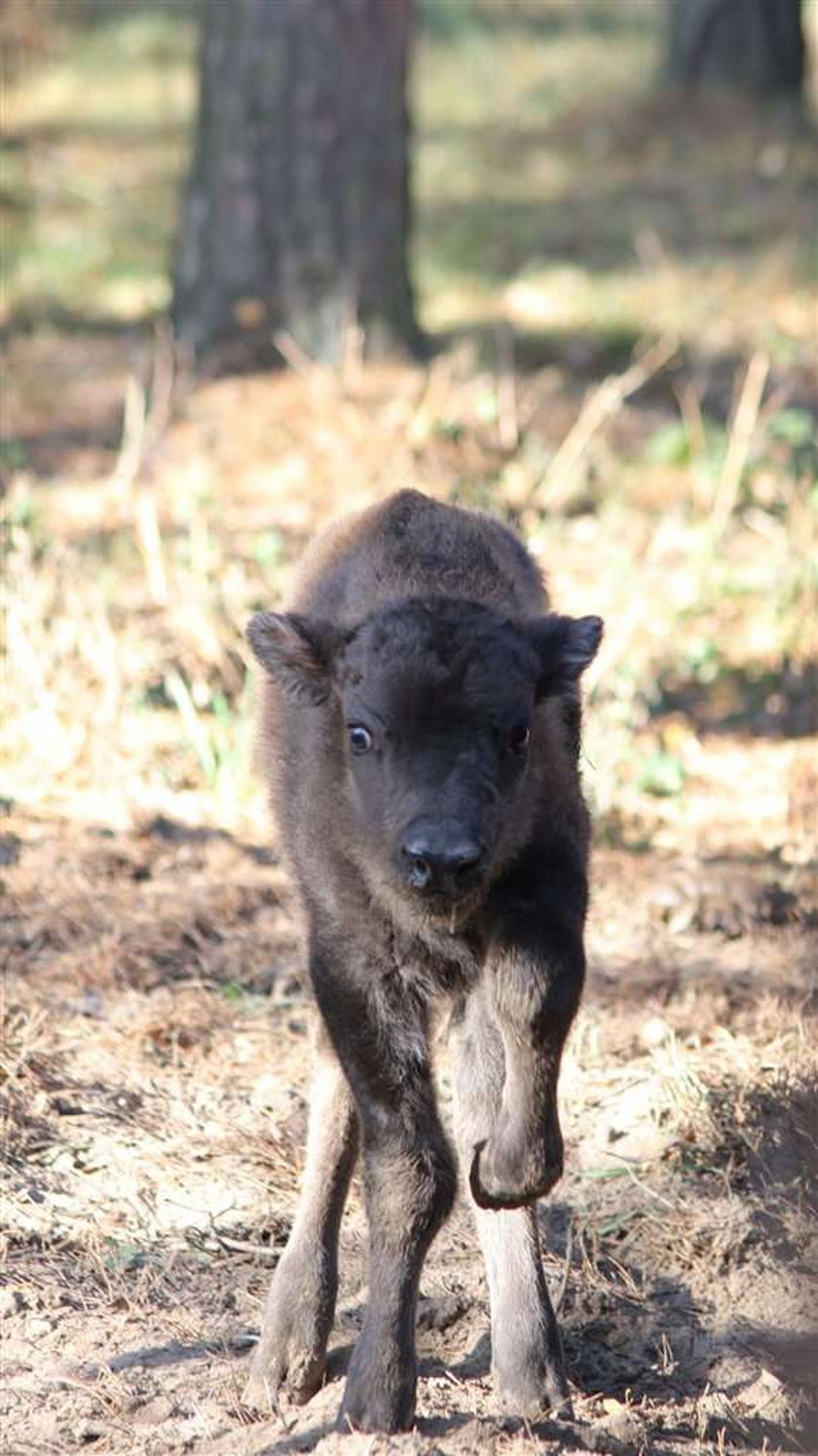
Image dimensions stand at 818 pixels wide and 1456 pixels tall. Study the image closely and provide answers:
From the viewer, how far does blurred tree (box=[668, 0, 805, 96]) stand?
60.3 feet

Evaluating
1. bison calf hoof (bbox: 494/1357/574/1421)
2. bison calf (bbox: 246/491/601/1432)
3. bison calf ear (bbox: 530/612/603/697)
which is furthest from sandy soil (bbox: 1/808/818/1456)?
bison calf ear (bbox: 530/612/603/697)

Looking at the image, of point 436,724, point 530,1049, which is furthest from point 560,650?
point 530,1049

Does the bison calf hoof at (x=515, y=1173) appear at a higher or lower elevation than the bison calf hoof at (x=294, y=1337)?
higher

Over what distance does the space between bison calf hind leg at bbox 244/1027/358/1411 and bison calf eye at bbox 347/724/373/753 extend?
36.9 inches

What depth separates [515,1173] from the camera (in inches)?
176

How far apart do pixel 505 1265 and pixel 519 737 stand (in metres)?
1.36

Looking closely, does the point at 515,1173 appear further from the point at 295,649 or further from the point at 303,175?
the point at 303,175

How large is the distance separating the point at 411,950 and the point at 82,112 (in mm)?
17060

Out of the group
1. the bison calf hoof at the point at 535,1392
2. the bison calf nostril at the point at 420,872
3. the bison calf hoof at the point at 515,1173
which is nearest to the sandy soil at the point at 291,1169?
the bison calf hoof at the point at 535,1392

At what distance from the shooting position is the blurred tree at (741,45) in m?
18.4

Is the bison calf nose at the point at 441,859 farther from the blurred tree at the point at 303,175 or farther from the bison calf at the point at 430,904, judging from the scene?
the blurred tree at the point at 303,175

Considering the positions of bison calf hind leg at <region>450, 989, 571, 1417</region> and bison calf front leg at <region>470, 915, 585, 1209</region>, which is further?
bison calf hind leg at <region>450, 989, 571, 1417</region>

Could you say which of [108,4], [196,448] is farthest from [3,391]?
[108,4]

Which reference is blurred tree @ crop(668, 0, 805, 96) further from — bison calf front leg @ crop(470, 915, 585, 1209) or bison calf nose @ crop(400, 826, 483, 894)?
bison calf nose @ crop(400, 826, 483, 894)
